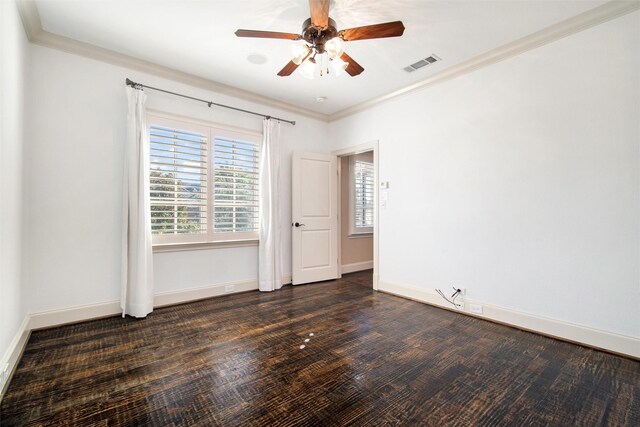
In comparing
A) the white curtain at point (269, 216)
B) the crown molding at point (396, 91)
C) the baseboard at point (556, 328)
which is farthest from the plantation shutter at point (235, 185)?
the baseboard at point (556, 328)

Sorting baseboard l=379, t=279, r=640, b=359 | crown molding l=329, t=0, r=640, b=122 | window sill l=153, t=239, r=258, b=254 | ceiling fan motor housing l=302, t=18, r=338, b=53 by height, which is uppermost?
crown molding l=329, t=0, r=640, b=122

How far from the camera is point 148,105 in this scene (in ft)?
11.4

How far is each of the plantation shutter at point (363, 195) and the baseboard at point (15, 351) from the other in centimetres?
472

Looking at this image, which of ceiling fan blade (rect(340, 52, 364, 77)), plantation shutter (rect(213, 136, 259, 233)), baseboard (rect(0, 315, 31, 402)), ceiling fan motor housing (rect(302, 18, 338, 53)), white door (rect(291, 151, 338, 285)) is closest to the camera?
baseboard (rect(0, 315, 31, 402))

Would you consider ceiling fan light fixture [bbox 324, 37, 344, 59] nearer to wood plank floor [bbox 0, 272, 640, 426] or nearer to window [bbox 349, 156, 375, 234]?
wood plank floor [bbox 0, 272, 640, 426]

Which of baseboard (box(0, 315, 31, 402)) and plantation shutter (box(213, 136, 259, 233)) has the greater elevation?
plantation shutter (box(213, 136, 259, 233))

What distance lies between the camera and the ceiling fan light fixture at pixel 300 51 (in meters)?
2.37

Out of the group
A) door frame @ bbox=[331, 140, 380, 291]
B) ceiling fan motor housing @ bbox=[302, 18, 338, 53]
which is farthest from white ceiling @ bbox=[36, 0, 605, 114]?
door frame @ bbox=[331, 140, 380, 291]

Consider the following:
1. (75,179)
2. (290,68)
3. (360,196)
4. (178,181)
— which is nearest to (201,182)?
(178,181)

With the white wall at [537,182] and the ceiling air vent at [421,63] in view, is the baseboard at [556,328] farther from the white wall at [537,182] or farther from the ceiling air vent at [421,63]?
the ceiling air vent at [421,63]

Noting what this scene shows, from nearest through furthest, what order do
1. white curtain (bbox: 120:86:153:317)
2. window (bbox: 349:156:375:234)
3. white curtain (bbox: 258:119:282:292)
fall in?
white curtain (bbox: 120:86:153:317) → white curtain (bbox: 258:119:282:292) → window (bbox: 349:156:375:234)

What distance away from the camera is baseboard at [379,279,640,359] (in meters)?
2.39

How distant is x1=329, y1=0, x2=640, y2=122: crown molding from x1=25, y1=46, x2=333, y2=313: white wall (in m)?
3.41

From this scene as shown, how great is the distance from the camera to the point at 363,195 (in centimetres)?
598
